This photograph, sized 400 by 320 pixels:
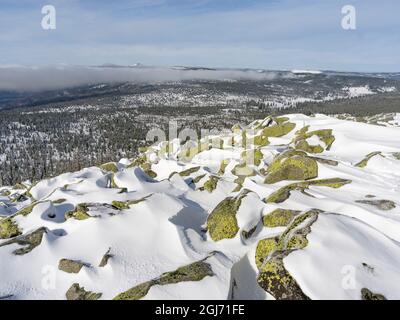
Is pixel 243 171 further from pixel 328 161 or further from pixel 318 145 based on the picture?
pixel 318 145

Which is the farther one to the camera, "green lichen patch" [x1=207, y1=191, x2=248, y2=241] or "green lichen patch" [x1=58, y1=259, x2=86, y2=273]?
"green lichen patch" [x1=207, y1=191, x2=248, y2=241]

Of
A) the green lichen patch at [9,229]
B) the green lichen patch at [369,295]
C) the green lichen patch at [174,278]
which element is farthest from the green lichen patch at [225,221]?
the green lichen patch at [9,229]

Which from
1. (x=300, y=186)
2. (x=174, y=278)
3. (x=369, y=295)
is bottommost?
(x=174, y=278)

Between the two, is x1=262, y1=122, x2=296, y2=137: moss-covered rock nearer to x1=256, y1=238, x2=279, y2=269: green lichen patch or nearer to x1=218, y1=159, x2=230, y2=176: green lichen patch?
x1=218, y1=159, x2=230, y2=176: green lichen patch

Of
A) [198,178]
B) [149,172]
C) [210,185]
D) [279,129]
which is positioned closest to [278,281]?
[210,185]

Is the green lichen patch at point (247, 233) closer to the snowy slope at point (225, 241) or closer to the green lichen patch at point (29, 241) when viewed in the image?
the snowy slope at point (225, 241)

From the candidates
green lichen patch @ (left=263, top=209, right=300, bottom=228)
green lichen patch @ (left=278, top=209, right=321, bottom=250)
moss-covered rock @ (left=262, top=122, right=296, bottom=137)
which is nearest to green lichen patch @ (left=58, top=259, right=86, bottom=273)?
green lichen patch @ (left=278, top=209, right=321, bottom=250)
